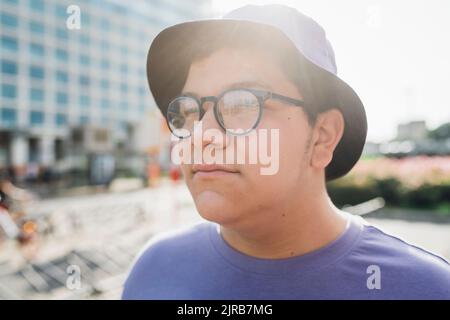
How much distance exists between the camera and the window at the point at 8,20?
38031 mm

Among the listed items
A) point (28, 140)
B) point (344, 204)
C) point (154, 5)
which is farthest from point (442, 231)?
point (154, 5)

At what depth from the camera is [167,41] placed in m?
1.51

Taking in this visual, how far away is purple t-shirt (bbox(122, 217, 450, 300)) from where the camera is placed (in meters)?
1.31

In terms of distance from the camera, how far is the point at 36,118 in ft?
139

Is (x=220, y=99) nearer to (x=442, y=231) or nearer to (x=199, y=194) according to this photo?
(x=199, y=194)

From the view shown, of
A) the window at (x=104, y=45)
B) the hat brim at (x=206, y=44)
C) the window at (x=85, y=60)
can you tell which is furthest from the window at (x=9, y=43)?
the hat brim at (x=206, y=44)

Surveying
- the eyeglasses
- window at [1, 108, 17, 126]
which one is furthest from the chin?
window at [1, 108, 17, 126]

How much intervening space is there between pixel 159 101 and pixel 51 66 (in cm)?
4690

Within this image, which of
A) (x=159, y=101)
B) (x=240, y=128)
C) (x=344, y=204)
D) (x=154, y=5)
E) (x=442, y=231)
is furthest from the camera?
(x=154, y=5)

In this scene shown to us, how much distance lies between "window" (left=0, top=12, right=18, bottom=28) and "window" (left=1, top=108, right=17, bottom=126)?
825cm

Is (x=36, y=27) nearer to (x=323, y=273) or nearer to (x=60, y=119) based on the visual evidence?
(x=60, y=119)

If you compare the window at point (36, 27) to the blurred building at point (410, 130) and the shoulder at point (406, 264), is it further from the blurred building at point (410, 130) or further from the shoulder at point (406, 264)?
the shoulder at point (406, 264)

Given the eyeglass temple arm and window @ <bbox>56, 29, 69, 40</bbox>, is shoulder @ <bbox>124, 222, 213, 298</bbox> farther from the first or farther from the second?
window @ <bbox>56, 29, 69, 40</bbox>

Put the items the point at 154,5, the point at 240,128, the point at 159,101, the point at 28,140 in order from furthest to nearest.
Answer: the point at 154,5 → the point at 28,140 → the point at 159,101 → the point at 240,128
